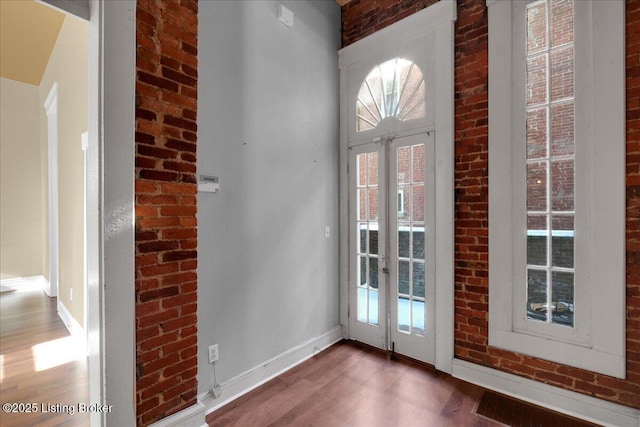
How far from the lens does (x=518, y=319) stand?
8.26ft

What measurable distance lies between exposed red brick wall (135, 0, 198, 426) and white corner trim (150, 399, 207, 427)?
1.3 inches

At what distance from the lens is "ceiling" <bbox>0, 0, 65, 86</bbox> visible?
12.6 feet

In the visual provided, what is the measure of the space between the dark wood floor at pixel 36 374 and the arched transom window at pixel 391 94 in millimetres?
3708

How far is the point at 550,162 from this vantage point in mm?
2395

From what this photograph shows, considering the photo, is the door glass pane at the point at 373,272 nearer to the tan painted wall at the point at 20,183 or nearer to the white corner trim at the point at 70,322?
the white corner trim at the point at 70,322

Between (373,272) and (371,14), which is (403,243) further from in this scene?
(371,14)

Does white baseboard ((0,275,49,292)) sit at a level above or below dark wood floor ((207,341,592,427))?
above

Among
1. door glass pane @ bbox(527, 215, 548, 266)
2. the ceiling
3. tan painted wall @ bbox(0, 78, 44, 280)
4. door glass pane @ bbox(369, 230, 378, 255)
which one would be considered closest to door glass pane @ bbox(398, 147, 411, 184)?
door glass pane @ bbox(369, 230, 378, 255)

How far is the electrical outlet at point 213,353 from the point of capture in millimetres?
2311

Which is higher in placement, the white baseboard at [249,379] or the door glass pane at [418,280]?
the door glass pane at [418,280]

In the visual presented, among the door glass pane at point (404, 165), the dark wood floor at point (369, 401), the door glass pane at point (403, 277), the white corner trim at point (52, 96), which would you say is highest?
the white corner trim at point (52, 96)

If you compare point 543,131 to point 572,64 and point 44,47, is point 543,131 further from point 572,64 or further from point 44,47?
point 44,47

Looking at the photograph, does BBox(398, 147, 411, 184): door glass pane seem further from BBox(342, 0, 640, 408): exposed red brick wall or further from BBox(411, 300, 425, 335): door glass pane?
BBox(411, 300, 425, 335): door glass pane

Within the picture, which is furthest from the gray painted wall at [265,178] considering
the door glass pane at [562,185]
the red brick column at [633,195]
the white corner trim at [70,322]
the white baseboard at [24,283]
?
the white baseboard at [24,283]
